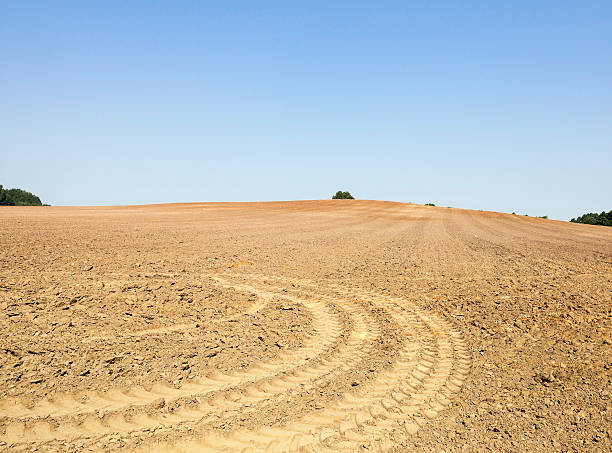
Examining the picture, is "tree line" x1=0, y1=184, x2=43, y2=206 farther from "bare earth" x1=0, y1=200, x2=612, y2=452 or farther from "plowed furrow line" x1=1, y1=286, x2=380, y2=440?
"plowed furrow line" x1=1, y1=286, x2=380, y2=440

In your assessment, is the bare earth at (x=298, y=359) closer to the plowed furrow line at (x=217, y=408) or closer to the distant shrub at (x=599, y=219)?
the plowed furrow line at (x=217, y=408)

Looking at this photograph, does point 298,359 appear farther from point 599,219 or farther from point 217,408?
point 599,219

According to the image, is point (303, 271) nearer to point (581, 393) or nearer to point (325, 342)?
point (325, 342)

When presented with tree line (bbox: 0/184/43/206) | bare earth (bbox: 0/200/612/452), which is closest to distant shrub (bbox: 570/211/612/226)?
bare earth (bbox: 0/200/612/452)

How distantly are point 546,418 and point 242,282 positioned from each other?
6005 mm

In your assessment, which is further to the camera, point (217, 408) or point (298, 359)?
point (298, 359)

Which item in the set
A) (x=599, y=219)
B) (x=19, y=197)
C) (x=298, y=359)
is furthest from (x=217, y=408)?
(x=19, y=197)

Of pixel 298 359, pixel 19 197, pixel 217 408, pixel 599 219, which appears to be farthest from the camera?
pixel 19 197

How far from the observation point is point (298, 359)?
4625mm

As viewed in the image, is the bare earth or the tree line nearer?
the bare earth

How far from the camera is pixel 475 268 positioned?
406 inches

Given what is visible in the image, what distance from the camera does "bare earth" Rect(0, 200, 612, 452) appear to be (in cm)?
316

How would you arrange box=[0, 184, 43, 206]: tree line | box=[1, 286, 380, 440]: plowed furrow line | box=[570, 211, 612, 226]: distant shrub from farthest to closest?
box=[0, 184, 43, 206]: tree line, box=[570, 211, 612, 226]: distant shrub, box=[1, 286, 380, 440]: plowed furrow line

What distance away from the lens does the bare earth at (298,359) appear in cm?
316
